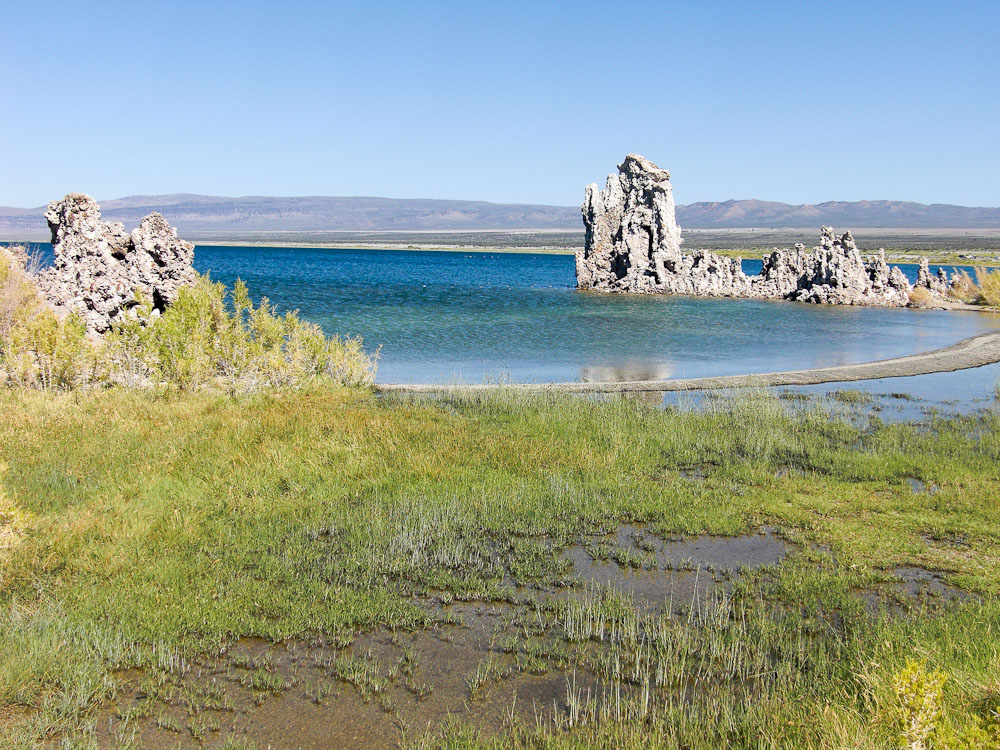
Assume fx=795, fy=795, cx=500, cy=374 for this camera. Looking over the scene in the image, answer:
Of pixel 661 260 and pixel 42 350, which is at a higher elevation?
pixel 661 260

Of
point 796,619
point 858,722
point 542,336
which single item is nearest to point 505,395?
point 796,619

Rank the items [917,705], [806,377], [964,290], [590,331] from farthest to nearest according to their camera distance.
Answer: [964,290]
[590,331]
[806,377]
[917,705]

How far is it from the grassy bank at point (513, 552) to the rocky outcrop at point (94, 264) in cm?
687

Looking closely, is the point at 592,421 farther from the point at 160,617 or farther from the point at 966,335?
the point at 966,335

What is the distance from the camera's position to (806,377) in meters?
24.8

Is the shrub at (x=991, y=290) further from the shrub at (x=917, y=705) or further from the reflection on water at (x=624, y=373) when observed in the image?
the shrub at (x=917, y=705)

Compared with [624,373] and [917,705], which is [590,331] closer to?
[624,373]

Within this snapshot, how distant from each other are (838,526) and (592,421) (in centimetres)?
617

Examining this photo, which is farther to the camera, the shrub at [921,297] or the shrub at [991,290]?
the shrub at [921,297]

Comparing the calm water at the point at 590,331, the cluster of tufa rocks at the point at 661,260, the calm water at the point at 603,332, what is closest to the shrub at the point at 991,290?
the calm water at the point at 590,331

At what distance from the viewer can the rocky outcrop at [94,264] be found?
20.8 meters

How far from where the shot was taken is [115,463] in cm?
1142

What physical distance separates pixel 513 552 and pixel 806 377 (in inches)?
706

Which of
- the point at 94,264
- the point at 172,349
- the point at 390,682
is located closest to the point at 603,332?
the point at 94,264
